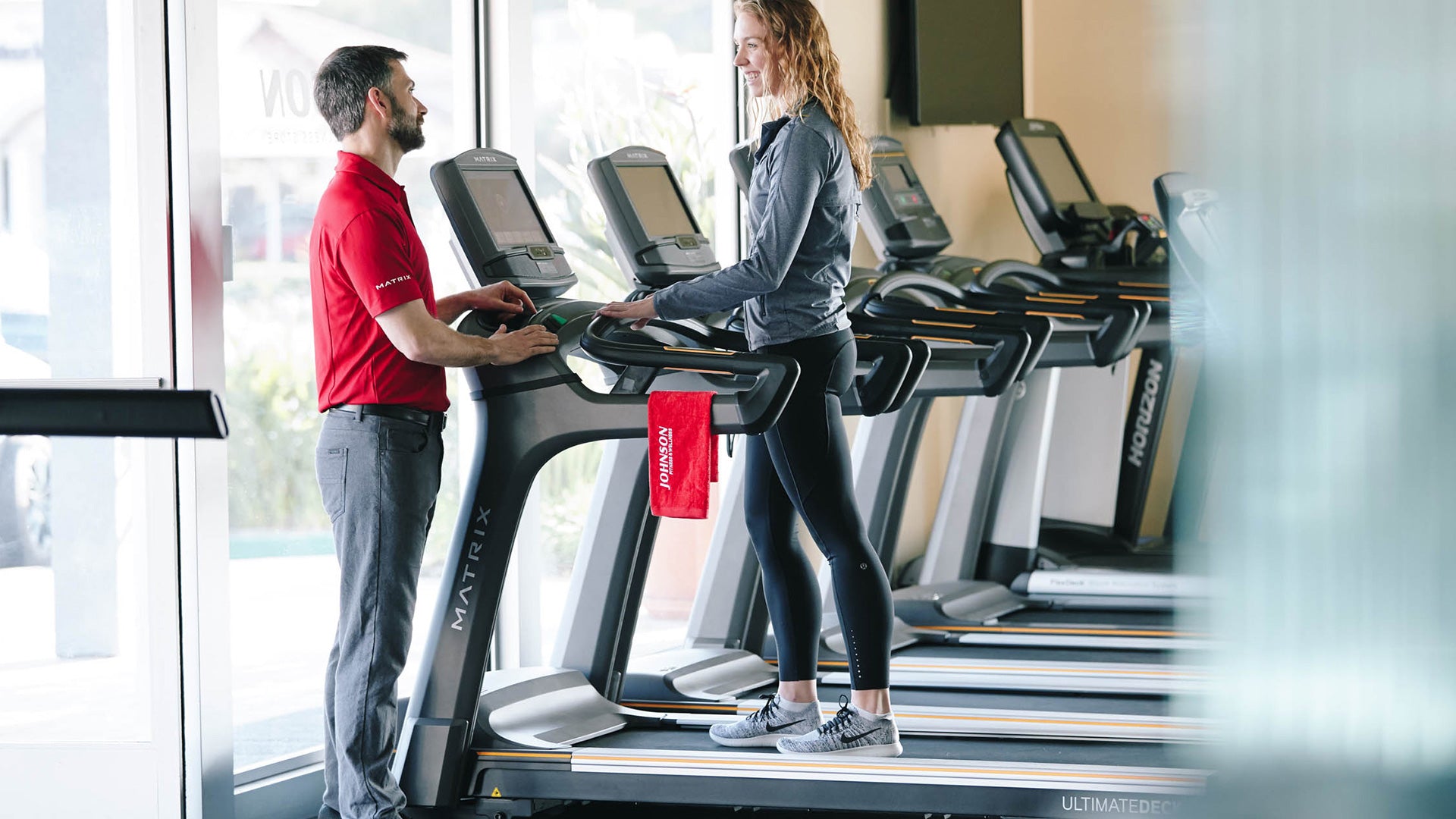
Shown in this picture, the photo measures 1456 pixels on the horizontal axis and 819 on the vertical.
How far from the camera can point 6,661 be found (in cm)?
297

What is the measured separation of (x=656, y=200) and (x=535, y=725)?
Result: 124 centimetres

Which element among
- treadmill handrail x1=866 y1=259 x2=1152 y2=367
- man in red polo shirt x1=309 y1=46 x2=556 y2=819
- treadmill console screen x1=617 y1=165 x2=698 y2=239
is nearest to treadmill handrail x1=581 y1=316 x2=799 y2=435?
man in red polo shirt x1=309 y1=46 x2=556 y2=819

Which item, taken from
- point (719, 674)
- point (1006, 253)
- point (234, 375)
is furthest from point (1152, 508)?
point (234, 375)

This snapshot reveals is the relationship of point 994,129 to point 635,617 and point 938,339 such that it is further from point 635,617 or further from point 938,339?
point 635,617

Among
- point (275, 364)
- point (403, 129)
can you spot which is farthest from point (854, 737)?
point (275, 364)

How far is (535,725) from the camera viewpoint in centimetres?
328

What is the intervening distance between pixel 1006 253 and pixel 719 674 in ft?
11.6

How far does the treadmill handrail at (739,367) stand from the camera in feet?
9.00

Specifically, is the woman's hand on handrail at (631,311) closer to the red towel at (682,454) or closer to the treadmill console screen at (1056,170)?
the red towel at (682,454)

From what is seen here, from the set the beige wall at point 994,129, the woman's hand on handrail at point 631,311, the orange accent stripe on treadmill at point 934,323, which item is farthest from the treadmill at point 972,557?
the woman's hand on handrail at point 631,311

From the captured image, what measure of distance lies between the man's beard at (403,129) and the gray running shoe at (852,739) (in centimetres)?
141

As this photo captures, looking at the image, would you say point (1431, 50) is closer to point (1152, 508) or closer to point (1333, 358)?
point (1333, 358)

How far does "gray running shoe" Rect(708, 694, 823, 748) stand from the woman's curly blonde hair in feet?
3.87

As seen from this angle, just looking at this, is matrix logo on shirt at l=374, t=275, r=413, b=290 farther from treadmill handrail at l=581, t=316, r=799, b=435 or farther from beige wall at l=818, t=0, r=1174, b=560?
beige wall at l=818, t=0, r=1174, b=560
